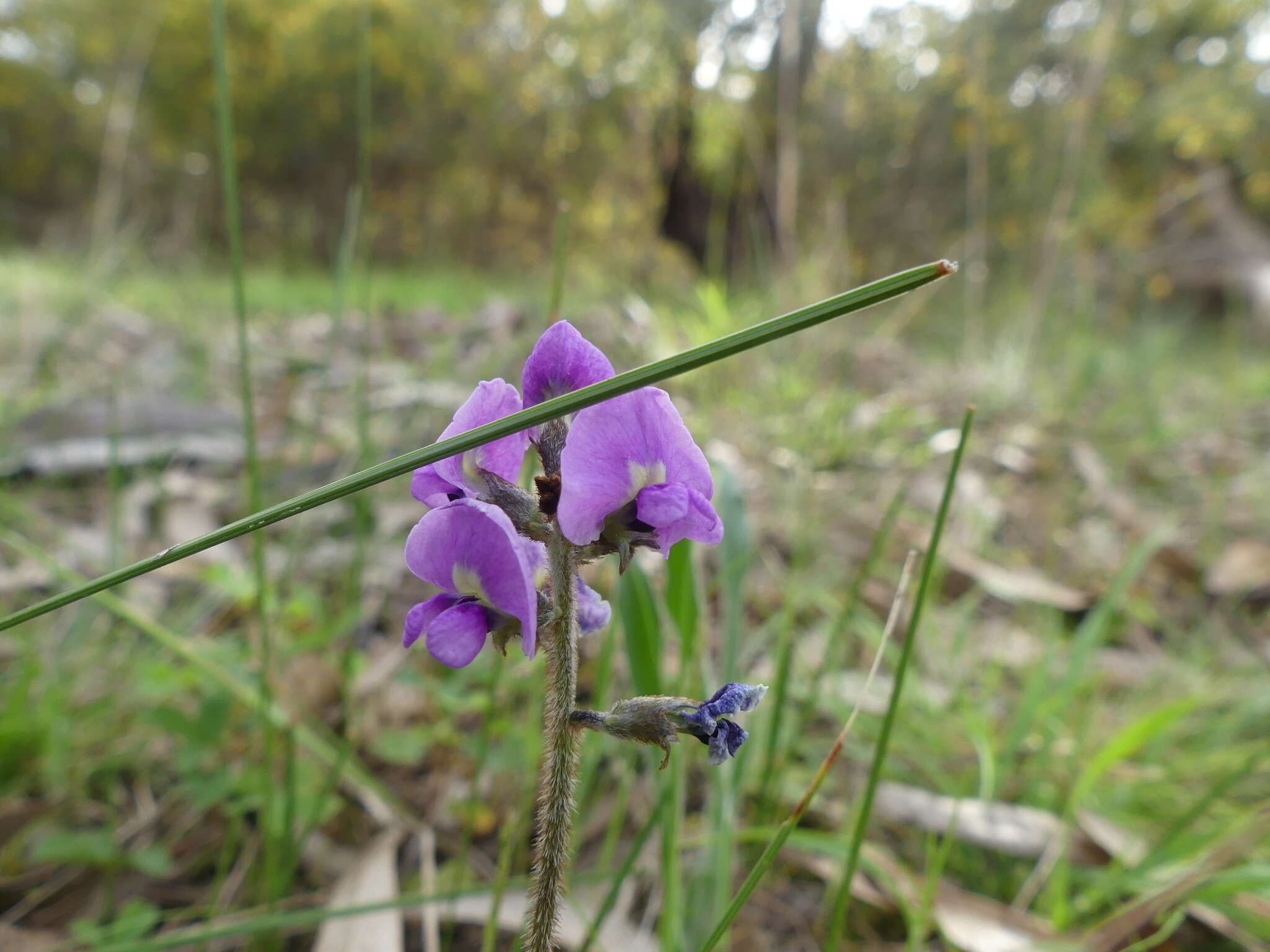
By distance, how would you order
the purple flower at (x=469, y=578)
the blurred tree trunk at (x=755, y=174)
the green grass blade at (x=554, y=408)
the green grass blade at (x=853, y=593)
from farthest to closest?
the blurred tree trunk at (x=755, y=174) → the green grass blade at (x=853, y=593) → the purple flower at (x=469, y=578) → the green grass blade at (x=554, y=408)

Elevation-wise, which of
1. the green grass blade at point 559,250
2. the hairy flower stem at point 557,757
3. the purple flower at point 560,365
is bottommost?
the hairy flower stem at point 557,757

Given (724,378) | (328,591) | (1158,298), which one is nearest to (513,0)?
(1158,298)

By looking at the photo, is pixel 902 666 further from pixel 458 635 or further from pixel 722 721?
pixel 458 635

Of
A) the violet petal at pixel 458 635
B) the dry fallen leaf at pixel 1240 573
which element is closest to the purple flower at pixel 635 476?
the violet petal at pixel 458 635

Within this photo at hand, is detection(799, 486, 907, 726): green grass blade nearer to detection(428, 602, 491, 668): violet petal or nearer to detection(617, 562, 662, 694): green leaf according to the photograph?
detection(617, 562, 662, 694): green leaf

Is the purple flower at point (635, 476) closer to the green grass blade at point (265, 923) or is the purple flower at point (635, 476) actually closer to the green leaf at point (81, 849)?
the green grass blade at point (265, 923)

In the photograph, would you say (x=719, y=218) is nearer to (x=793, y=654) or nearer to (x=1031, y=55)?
(x=1031, y=55)
